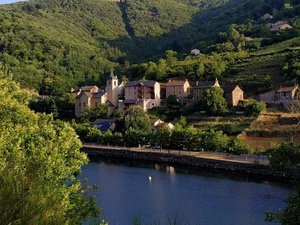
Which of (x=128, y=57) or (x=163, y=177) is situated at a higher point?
(x=128, y=57)

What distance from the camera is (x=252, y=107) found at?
6544 cm

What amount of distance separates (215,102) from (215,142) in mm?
15508

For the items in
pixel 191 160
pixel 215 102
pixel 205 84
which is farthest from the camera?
pixel 205 84

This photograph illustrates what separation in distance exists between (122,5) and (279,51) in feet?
368

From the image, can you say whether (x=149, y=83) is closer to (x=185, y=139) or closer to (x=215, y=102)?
(x=215, y=102)

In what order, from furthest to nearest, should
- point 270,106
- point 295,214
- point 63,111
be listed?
point 63,111 → point 270,106 → point 295,214

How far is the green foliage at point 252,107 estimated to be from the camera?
6462cm

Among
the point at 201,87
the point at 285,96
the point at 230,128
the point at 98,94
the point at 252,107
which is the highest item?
the point at 201,87

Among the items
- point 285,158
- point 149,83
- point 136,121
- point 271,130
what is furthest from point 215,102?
point 285,158

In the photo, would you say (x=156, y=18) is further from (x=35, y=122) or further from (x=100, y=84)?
(x=35, y=122)

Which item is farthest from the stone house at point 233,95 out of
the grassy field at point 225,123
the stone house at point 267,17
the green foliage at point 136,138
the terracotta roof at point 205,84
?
the stone house at point 267,17

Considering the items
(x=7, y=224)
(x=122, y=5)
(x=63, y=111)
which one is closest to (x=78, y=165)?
(x=7, y=224)

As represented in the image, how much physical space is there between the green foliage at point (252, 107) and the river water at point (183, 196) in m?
18.3

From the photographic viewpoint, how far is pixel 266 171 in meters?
→ 45.0
